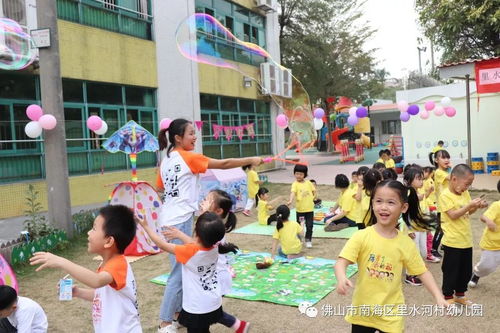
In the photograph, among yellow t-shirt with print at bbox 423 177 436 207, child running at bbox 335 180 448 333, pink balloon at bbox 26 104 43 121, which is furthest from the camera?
pink balloon at bbox 26 104 43 121

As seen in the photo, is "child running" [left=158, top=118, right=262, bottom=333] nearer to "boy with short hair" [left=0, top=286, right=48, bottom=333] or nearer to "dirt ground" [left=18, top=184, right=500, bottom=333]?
"dirt ground" [left=18, top=184, right=500, bottom=333]

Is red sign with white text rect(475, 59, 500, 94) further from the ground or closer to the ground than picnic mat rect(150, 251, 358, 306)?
further from the ground

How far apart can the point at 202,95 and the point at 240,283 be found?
37.7 feet

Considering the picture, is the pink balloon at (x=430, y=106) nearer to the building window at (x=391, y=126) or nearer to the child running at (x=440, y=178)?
the child running at (x=440, y=178)

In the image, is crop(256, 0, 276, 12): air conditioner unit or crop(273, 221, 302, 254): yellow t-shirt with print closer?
crop(273, 221, 302, 254): yellow t-shirt with print

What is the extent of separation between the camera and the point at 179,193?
12.5ft

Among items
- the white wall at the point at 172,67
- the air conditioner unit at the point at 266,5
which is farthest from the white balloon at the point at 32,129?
the air conditioner unit at the point at 266,5

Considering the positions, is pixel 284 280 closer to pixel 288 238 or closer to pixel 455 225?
pixel 288 238

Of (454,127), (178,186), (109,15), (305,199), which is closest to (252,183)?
(305,199)

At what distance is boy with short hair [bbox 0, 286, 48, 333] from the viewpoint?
9.55 feet

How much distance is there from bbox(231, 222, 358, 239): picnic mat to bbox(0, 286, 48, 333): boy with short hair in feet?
17.6

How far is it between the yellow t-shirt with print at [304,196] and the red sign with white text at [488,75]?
5.81 metres

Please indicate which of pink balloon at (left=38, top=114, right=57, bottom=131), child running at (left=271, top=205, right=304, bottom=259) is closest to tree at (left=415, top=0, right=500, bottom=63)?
child running at (left=271, top=205, right=304, bottom=259)

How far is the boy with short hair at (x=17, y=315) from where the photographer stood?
2.91 m
